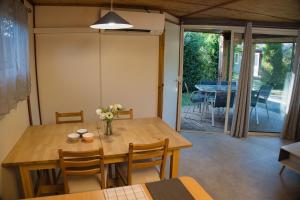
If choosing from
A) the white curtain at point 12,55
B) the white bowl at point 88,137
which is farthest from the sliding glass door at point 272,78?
the white curtain at point 12,55

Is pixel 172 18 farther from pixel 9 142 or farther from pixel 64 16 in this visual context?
pixel 9 142

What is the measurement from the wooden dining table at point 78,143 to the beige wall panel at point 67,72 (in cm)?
77

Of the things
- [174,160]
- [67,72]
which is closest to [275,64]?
[174,160]

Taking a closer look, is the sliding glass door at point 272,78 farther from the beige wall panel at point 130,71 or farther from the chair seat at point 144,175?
the chair seat at point 144,175

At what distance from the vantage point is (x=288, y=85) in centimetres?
470

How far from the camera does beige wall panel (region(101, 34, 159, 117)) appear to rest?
12.0 ft

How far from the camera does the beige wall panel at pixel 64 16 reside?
3.32 m

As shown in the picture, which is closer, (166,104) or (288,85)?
(166,104)

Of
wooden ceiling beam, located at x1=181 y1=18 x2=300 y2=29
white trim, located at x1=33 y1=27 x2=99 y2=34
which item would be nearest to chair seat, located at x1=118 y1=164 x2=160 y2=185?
white trim, located at x1=33 y1=27 x2=99 y2=34

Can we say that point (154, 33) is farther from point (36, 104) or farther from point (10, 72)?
point (10, 72)

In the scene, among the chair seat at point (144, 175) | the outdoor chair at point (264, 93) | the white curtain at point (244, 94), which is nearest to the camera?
the chair seat at point (144, 175)

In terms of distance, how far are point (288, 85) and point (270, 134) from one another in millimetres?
1026

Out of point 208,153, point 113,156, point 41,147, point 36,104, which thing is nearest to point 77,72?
point 36,104

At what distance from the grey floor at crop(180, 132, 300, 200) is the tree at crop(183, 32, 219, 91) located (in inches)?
161
